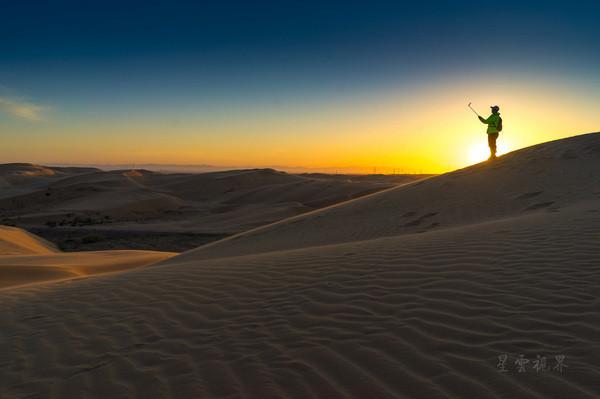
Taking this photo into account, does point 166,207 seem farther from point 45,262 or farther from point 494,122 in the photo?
point 494,122

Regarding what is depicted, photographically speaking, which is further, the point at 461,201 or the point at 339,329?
the point at 461,201

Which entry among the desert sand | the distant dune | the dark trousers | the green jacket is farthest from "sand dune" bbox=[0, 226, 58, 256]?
the dark trousers

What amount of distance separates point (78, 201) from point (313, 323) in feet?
135

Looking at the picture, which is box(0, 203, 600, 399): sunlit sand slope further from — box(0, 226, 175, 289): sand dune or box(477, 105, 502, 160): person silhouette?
box(477, 105, 502, 160): person silhouette

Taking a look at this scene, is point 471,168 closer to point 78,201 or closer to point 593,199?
point 593,199

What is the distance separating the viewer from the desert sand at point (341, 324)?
3061 millimetres

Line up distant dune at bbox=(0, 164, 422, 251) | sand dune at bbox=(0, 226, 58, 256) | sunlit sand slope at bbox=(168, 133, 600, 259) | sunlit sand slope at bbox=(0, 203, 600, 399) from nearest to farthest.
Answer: sunlit sand slope at bbox=(0, 203, 600, 399)
sunlit sand slope at bbox=(168, 133, 600, 259)
sand dune at bbox=(0, 226, 58, 256)
distant dune at bbox=(0, 164, 422, 251)

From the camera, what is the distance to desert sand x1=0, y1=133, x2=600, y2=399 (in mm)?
3061

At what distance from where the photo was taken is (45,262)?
12.6m

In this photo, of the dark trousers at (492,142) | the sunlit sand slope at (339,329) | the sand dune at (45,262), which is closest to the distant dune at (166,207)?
the sand dune at (45,262)

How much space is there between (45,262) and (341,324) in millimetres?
11166

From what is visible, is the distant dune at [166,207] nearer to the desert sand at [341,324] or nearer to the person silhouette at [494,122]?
the person silhouette at [494,122]

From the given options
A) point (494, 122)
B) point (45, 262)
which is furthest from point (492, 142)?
point (45, 262)

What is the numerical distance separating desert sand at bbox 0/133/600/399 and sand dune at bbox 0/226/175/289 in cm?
323
